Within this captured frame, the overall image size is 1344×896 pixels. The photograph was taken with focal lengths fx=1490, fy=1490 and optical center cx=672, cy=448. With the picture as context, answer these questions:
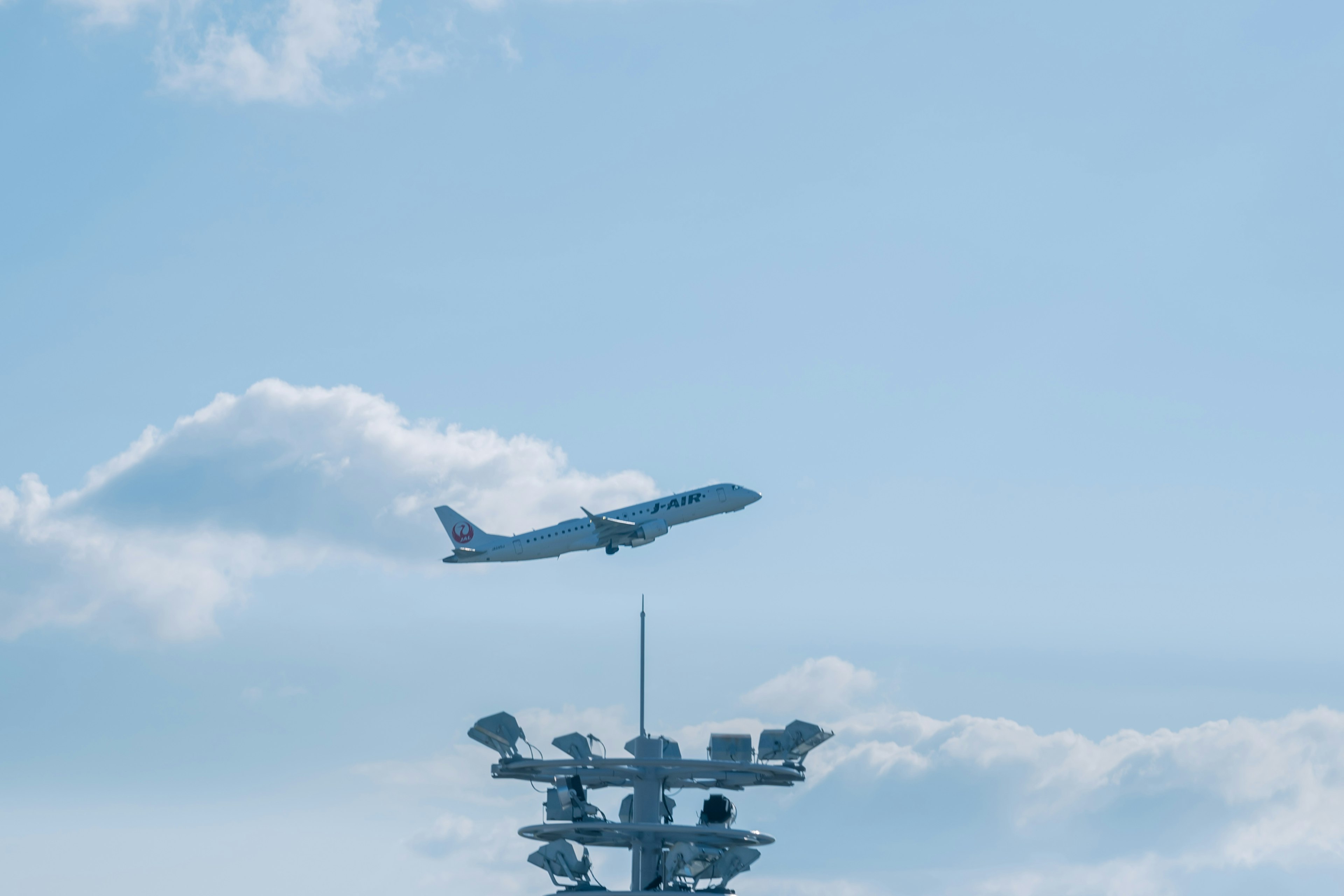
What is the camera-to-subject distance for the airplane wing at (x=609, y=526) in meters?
139

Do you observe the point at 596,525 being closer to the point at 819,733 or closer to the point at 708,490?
the point at 708,490

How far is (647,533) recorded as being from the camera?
455ft

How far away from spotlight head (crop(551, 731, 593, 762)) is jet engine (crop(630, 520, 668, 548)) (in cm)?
9216

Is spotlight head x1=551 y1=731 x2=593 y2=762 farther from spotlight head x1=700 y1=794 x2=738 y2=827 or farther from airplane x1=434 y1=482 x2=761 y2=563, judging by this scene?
airplane x1=434 y1=482 x2=761 y2=563

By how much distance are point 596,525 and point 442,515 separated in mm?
23792

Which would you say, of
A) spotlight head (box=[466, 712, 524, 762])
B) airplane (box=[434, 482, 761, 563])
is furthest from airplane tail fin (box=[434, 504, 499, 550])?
spotlight head (box=[466, 712, 524, 762])

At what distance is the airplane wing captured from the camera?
139 m

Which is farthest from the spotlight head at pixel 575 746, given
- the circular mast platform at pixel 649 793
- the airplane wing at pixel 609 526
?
the airplane wing at pixel 609 526

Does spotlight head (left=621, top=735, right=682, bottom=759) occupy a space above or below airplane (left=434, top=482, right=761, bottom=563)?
below

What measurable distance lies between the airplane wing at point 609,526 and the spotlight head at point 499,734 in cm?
9163

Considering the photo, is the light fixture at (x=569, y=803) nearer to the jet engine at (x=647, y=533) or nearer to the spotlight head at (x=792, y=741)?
the spotlight head at (x=792, y=741)

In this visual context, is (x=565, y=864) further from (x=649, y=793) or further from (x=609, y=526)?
(x=609, y=526)

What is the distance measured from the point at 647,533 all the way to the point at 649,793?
3629 inches

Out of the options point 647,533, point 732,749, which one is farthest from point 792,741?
point 647,533
